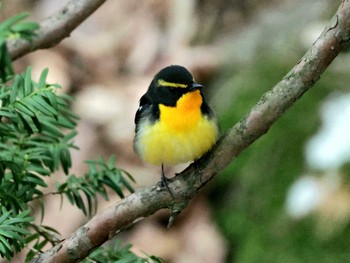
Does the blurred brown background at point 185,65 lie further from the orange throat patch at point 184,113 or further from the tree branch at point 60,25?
the orange throat patch at point 184,113

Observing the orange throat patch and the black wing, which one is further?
the black wing

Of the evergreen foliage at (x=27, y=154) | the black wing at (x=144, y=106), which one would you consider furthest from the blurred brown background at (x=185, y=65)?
the evergreen foliage at (x=27, y=154)

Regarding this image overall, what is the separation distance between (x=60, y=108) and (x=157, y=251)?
2168 mm

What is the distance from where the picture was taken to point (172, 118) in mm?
2584

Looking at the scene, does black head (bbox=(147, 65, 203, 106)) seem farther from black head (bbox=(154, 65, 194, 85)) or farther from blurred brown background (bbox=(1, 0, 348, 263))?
blurred brown background (bbox=(1, 0, 348, 263))

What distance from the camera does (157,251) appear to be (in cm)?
438

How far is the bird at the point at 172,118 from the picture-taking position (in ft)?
8.35

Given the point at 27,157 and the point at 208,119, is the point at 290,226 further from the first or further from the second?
the point at 27,157

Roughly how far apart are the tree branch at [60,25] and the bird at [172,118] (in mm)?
337

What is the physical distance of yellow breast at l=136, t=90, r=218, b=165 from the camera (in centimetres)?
252

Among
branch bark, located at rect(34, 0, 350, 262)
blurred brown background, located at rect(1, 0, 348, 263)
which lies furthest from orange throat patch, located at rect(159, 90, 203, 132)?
blurred brown background, located at rect(1, 0, 348, 263)

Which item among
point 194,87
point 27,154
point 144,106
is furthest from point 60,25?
point 27,154

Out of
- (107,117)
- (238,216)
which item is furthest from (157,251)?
(107,117)

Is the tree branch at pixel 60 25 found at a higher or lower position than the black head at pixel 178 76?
higher
